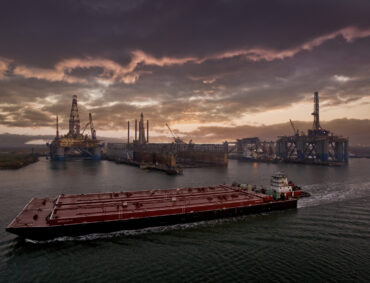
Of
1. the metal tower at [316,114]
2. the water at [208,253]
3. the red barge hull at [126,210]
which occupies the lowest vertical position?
the water at [208,253]

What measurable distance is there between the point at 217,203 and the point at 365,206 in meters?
25.0

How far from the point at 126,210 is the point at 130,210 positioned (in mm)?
480

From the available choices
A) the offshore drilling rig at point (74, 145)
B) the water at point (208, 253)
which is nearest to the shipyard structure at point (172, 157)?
the offshore drilling rig at point (74, 145)

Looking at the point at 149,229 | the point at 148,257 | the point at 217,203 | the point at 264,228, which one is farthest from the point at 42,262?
the point at 264,228

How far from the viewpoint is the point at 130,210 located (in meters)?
27.0

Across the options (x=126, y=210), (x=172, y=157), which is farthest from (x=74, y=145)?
(x=126, y=210)

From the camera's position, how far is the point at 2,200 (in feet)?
133

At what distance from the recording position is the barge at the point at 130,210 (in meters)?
23.0

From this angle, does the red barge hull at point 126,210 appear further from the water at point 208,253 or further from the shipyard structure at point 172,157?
the shipyard structure at point 172,157

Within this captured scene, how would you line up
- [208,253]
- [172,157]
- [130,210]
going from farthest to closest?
[172,157]
[130,210]
[208,253]

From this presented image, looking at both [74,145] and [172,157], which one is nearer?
[172,157]

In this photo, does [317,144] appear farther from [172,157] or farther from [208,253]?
[208,253]

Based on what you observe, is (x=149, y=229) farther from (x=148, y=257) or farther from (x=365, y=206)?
(x=365, y=206)

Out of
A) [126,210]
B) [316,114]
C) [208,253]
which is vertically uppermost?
[316,114]
